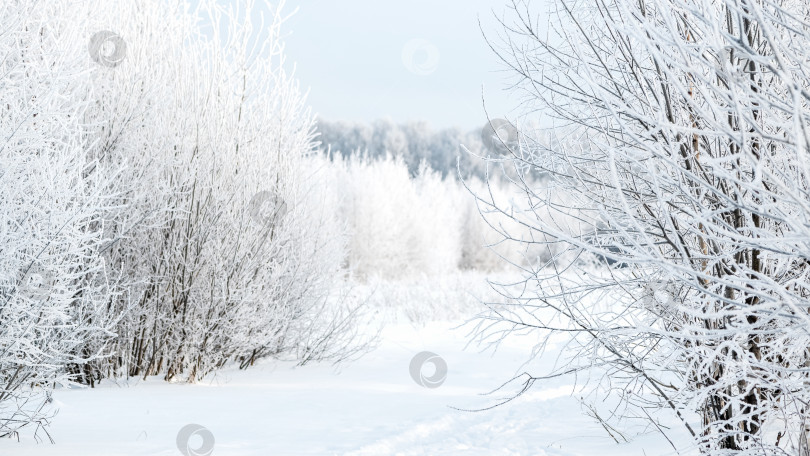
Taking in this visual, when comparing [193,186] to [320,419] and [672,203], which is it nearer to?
[320,419]

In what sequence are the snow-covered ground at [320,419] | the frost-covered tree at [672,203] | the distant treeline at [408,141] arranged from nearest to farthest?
the frost-covered tree at [672,203]
the snow-covered ground at [320,419]
the distant treeline at [408,141]

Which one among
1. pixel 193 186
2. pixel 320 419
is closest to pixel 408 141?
pixel 193 186

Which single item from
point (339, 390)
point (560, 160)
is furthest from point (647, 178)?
point (339, 390)

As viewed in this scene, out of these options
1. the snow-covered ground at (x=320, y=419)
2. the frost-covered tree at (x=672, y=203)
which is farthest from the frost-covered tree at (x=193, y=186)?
the frost-covered tree at (x=672, y=203)

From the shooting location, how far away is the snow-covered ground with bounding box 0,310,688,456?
5.16 metres

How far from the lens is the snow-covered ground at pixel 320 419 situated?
16.9ft

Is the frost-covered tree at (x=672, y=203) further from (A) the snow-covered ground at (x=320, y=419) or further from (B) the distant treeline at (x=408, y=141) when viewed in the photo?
(B) the distant treeline at (x=408, y=141)

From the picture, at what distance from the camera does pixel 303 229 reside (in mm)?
8820

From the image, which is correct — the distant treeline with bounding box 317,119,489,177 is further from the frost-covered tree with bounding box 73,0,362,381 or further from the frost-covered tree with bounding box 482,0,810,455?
the frost-covered tree with bounding box 482,0,810,455

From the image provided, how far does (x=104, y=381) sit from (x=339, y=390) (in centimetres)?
251

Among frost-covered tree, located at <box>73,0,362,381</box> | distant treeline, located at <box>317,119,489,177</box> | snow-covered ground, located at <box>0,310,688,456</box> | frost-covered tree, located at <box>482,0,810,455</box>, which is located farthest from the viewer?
distant treeline, located at <box>317,119,489,177</box>

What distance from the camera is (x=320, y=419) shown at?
20.4 feet

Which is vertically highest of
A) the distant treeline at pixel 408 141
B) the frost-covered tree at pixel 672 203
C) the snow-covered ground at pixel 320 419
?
the distant treeline at pixel 408 141

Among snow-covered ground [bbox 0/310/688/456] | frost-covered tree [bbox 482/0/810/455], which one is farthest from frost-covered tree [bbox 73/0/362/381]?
frost-covered tree [bbox 482/0/810/455]
